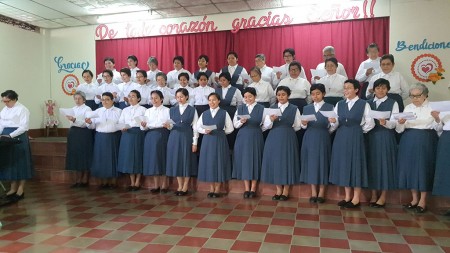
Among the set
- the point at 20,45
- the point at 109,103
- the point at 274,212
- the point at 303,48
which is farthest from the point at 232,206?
the point at 20,45

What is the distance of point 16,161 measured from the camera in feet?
15.2

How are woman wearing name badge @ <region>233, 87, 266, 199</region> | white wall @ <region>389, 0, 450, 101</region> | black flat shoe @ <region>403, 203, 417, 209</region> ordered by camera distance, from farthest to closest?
white wall @ <region>389, 0, 450, 101</region> < woman wearing name badge @ <region>233, 87, 266, 199</region> < black flat shoe @ <region>403, 203, 417, 209</region>

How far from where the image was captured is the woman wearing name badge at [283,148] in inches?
169

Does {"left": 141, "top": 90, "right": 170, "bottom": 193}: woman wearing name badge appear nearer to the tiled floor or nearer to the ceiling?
the tiled floor

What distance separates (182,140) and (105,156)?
130 centimetres

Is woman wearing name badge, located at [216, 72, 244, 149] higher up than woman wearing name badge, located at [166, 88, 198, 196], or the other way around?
woman wearing name badge, located at [216, 72, 244, 149]

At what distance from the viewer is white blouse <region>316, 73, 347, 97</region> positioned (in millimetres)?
4848

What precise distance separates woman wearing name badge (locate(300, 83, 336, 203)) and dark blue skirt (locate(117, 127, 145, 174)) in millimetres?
2364

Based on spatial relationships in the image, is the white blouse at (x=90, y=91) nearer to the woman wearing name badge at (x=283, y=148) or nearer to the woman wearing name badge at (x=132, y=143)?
the woman wearing name badge at (x=132, y=143)

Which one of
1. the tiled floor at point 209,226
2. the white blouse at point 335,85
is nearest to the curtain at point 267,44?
A: the white blouse at point 335,85

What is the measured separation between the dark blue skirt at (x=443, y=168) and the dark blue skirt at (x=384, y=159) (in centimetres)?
42

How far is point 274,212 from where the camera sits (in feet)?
12.6

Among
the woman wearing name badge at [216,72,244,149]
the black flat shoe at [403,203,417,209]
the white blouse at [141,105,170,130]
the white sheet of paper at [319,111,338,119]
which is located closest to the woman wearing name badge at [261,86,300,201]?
the white sheet of paper at [319,111,338,119]

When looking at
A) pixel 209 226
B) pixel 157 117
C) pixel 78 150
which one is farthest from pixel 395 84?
pixel 78 150
